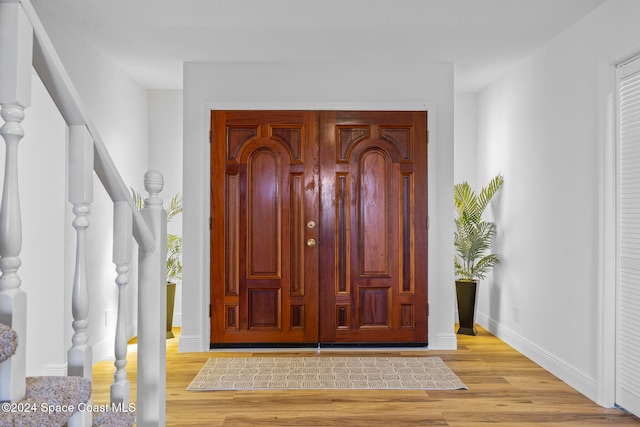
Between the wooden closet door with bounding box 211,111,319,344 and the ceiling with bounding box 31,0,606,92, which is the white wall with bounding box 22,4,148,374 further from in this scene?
the wooden closet door with bounding box 211,111,319,344

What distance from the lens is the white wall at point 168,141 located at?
5652 millimetres

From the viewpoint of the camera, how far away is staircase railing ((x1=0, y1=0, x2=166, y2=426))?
1.16m

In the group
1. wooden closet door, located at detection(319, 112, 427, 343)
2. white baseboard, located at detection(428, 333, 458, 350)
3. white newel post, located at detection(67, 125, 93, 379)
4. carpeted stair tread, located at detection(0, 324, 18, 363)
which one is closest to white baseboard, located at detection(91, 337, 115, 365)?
wooden closet door, located at detection(319, 112, 427, 343)

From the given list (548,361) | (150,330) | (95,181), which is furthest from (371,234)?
(150,330)

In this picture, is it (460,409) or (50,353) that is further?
(50,353)

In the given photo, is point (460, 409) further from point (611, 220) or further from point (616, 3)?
point (616, 3)

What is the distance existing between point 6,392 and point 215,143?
365cm

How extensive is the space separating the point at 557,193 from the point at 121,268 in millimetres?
3334

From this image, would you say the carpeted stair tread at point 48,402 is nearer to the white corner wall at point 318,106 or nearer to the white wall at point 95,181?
the white wall at point 95,181

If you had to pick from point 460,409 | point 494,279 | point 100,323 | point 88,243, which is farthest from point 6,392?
point 494,279

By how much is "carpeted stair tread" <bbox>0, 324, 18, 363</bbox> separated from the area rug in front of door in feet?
8.51

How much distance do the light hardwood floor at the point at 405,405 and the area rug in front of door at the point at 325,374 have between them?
0.36ft

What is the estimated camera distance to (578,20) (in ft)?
12.0

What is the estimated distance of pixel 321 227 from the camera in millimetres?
4676
